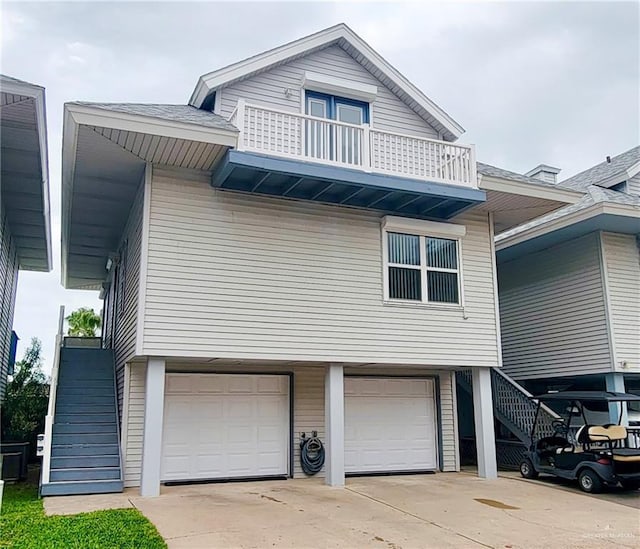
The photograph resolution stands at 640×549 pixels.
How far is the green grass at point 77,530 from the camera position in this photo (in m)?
5.73

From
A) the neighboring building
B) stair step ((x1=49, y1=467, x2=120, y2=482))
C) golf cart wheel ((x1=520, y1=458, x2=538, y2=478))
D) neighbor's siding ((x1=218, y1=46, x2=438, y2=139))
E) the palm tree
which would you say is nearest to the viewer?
the neighboring building

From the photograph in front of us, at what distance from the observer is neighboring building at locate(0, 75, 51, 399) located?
7.85 meters

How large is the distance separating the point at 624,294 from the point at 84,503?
39.2 feet

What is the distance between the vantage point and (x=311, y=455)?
37.8 ft

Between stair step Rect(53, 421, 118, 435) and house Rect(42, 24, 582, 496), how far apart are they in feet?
0.13

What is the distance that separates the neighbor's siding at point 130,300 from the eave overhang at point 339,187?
1914 mm

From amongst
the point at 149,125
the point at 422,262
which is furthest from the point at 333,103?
the point at 149,125

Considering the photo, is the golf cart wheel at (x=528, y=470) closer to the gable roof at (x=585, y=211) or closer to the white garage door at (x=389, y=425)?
the white garage door at (x=389, y=425)

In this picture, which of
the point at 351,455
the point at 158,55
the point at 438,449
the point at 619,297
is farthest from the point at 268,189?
the point at 619,297

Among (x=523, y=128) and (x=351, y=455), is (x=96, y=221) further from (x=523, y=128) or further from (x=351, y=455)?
(x=523, y=128)

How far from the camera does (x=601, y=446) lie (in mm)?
10719

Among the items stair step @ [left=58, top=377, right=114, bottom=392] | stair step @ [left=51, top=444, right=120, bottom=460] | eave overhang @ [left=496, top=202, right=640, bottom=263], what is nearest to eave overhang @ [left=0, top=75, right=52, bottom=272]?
stair step @ [left=58, top=377, right=114, bottom=392]

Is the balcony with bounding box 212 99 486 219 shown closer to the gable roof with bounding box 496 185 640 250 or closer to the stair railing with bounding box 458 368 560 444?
the gable roof with bounding box 496 185 640 250

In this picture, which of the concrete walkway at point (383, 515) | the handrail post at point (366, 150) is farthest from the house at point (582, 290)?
the handrail post at point (366, 150)
